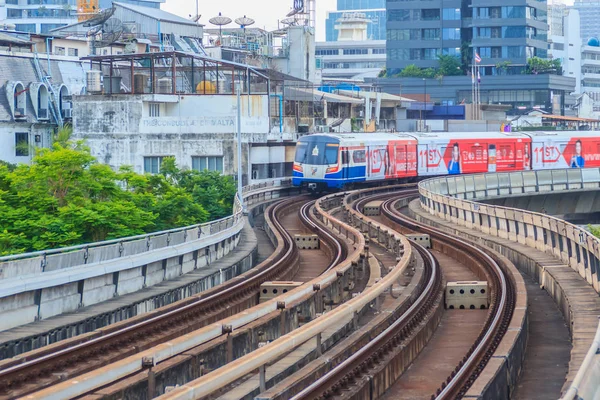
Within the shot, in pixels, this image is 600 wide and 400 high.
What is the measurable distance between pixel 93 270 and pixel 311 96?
5869cm

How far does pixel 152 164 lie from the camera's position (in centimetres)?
5488

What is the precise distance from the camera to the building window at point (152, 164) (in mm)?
54688

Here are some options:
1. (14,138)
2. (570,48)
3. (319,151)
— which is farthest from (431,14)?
(14,138)

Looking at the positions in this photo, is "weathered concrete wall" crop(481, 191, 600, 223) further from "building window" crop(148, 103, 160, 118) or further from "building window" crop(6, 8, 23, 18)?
"building window" crop(6, 8, 23, 18)

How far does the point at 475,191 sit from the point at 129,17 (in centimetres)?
4037

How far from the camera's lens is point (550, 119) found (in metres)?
121

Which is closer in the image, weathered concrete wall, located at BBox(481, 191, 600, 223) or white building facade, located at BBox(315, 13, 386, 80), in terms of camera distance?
weathered concrete wall, located at BBox(481, 191, 600, 223)

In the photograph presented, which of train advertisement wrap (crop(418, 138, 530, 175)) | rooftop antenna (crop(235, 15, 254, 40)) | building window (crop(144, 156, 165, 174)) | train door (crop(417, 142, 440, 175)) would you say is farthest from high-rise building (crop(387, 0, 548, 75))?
building window (crop(144, 156, 165, 174))

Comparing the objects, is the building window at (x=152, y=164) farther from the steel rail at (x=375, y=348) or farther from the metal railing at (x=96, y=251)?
the steel rail at (x=375, y=348)

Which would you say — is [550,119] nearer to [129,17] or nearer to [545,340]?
[129,17]

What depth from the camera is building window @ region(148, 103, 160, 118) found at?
5609 cm

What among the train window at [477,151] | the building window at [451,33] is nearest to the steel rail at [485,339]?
the train window at [477,151]

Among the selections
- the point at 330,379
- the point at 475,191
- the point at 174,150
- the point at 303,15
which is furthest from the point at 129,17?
the point at 330,379

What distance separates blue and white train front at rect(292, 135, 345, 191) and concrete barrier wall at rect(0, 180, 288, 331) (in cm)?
2379
